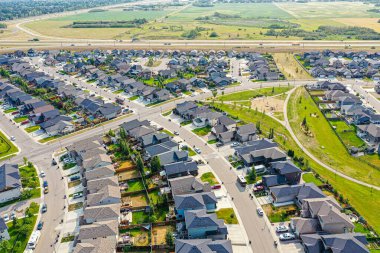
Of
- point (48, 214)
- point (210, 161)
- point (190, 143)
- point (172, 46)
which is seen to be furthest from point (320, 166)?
point (172, 46)

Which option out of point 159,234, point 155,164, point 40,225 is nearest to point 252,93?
point 155,164

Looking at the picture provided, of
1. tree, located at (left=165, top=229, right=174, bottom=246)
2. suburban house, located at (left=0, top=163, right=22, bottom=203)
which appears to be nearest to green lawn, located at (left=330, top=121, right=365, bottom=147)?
tree, located at (left=165, top=229, right=174, bottom=246)

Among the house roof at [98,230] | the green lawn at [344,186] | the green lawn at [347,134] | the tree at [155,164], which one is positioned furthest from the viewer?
the green lawn at [347,134]

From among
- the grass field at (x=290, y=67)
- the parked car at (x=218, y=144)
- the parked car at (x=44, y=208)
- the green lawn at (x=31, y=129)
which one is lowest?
the parked car at (x=44, y=208)

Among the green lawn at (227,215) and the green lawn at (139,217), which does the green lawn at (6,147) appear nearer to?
the green lawn at (139,217)

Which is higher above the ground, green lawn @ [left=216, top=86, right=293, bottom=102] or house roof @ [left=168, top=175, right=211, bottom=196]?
green lawn @ [left=216, top=86, right=293, bottom=102]

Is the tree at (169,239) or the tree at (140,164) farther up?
the tree at (140,164)

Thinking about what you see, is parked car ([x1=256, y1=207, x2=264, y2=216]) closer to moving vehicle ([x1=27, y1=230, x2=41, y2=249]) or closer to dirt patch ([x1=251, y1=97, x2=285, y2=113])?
moving vehicle ([x1=27, y1=230, x2=41, y2=249])

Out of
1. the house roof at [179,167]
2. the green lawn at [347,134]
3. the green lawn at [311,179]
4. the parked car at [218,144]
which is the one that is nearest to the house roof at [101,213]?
the house roof at [179,167]
